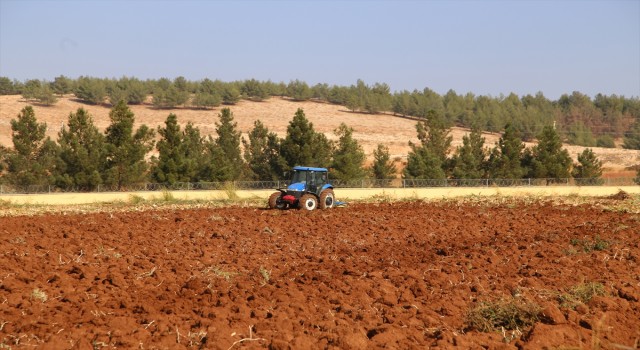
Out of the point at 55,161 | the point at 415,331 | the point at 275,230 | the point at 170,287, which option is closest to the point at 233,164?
the point at 55,161

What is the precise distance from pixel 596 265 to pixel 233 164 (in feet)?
152

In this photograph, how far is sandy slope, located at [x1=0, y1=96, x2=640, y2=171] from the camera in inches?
3910

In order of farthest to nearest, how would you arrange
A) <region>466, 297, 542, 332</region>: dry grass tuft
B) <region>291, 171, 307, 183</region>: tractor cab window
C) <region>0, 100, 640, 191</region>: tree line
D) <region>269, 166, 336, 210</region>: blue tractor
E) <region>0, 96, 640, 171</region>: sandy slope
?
1. <region>0, 96, 640, 171</region>: sandy slope
2. <region>0, 100, 640, 191</region>: tree line
3. <region>291, 171, 307, 183</region>: tractor cab window
4. <region>269, 166, 336, 210</region>: blue tractor
5. <region>466, 297, 542, 332</region>: dry grass tuft

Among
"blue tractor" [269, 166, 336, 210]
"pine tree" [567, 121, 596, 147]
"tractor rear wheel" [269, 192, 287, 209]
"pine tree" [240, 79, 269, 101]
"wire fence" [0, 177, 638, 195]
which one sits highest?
"pine tree" [240, 79, 269, 101]

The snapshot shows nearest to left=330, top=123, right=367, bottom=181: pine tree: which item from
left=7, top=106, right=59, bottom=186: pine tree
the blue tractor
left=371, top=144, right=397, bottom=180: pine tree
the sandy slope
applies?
left=371, top=144, right=397, bottom=180: pine tree

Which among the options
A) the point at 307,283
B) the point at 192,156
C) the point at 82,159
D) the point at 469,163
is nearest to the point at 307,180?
the point at 307,283

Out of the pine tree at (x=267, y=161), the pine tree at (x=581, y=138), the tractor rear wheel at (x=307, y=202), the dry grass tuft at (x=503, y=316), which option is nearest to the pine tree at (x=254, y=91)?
the pine tree at (x=581, y=138)

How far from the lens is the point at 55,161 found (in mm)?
51812

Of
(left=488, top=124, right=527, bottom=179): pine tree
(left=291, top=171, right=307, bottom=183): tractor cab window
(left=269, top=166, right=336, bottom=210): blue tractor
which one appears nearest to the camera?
(left=269, top=166, right=336, bottom=210): blue tractor

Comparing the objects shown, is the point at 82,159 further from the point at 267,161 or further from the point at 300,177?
the point at 300,177

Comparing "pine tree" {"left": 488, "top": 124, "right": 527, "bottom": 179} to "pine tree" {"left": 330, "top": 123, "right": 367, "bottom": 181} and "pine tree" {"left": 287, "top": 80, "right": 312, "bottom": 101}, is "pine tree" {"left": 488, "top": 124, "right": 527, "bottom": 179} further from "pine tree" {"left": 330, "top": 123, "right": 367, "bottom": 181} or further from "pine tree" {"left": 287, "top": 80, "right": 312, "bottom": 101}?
"pine tree" {"left": 287, "top": 80, "right": 312, "bottom": 101}

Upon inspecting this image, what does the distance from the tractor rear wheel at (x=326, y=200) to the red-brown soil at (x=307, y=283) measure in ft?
22.8

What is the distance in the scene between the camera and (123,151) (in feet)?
167

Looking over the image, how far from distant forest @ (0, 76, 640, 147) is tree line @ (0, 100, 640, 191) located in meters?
53.6
